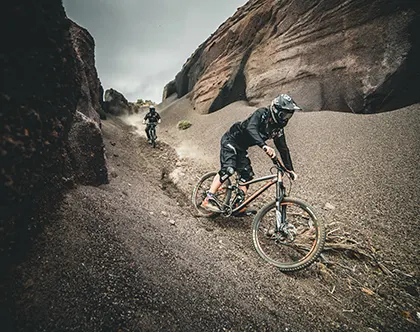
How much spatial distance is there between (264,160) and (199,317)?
5.54 m

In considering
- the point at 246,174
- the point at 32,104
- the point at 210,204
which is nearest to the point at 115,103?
the point at 210,204

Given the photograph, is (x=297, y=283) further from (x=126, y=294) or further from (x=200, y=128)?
(x=200, y=128)

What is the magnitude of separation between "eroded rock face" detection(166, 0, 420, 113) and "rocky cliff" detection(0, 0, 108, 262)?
29.2 ft

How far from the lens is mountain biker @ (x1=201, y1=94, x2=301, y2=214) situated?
10.7ft

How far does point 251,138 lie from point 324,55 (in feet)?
25.4

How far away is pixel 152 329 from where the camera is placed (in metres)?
1.34

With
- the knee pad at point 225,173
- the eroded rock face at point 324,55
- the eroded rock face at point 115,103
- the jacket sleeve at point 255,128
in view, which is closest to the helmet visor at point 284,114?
the jacket sleeve at point 255,128

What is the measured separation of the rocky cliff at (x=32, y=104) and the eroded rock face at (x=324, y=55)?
889cm

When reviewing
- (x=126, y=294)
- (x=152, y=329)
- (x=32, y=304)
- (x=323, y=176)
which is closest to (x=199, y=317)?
(x=152, y=329)

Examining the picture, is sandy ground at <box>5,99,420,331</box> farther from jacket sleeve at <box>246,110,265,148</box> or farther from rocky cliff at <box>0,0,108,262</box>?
jacket sleeve at <box>246,110,265,148</box>

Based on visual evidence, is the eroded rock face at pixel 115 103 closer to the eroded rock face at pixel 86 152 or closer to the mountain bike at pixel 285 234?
the eroded rock face at pixel 86 152

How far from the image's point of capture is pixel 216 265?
8.11 feet

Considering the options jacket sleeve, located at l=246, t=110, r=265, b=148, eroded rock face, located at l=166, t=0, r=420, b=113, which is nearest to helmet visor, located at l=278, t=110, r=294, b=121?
jacket sleeve, located at l=246, t=110, r=265, b=148

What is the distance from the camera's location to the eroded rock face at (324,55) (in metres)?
6.16
